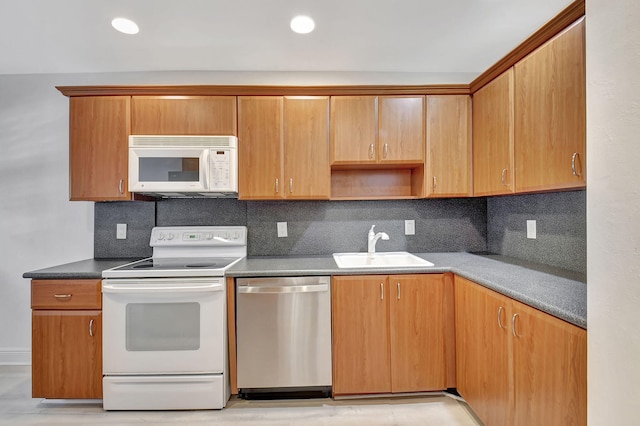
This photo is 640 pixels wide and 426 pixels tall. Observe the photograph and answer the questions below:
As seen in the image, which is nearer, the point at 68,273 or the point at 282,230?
the point at 68,273

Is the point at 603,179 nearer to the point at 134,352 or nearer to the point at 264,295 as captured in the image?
the point at 264,295

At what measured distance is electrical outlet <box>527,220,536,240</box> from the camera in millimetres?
2076

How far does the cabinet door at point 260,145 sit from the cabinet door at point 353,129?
0.40 meters

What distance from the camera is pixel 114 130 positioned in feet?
7.41

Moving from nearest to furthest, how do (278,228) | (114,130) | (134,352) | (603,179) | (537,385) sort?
(603,179) < (537,385) < (134,352) < (114,130) < (278,228)

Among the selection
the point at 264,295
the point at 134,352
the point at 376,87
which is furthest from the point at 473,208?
the point at 134,352

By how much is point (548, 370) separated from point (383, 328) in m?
0.95

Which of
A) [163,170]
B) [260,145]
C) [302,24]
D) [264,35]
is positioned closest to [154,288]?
[163,170]

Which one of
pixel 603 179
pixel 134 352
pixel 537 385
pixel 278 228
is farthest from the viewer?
pixel 278 228

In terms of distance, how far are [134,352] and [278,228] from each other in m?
1.28

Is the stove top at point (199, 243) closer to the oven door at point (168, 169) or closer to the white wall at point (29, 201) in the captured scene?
the oven door at point (168, 169)

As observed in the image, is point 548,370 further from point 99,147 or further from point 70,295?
point 99,147

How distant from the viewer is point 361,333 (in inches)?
78.7

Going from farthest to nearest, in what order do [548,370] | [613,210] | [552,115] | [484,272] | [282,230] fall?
[282,230]
[484,272]
[552,115]
[548,370]
[613,210]
